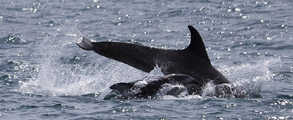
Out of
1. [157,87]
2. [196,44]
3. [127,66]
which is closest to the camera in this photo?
[157,87]

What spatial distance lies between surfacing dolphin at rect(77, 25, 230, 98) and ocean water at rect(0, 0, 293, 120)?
31cm

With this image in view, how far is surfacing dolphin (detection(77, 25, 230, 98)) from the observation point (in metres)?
17.6

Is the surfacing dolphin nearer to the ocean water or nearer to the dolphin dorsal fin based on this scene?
the dolphin dorsal fin

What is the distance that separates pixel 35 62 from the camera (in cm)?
2477

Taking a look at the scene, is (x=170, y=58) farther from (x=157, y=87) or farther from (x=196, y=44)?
(x=157, y=87)

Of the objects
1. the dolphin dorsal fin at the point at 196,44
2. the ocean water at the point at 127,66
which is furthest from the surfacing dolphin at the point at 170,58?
the ocean water at the point at 127,66

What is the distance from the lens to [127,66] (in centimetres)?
2095

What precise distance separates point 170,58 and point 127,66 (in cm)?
327

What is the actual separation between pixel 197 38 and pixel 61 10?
1032 inches

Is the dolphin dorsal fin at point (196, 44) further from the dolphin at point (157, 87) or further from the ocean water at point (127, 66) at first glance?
the ocean water at point (127, 66)

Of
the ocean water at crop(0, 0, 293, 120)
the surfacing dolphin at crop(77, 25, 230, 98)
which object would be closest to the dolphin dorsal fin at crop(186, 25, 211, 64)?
the surfacing dolphin at crop(77, 25, 230, 98)

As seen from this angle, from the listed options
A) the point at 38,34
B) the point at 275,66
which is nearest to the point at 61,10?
the point at 38,34

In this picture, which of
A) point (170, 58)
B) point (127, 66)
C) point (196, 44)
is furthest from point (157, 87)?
point (127, 66)

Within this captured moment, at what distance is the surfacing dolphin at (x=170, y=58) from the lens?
57.7ft
